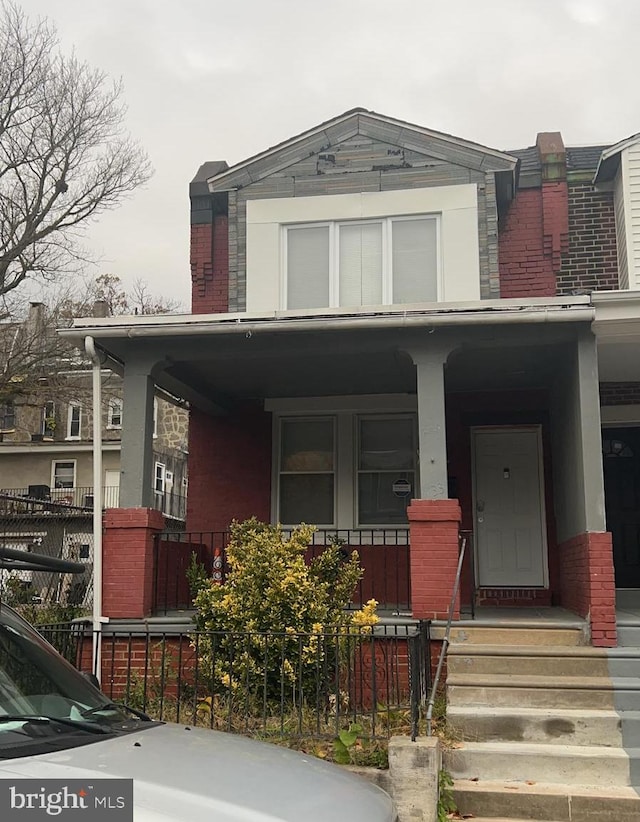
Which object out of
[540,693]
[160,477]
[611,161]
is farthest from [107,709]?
[160,477]

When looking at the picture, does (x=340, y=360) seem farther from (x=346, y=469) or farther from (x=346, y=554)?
(x=346, y=554)

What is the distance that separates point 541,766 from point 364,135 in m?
7.91

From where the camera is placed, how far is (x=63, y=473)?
115 feet

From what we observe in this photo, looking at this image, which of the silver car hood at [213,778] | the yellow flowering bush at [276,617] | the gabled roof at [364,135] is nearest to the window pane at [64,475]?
the gabled roof at [364,135]

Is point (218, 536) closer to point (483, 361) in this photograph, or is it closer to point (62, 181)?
point (483, 361)

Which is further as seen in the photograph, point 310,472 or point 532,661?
point 310,472

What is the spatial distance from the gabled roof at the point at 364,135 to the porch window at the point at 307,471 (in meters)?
3.33

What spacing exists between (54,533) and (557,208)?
11487 mm

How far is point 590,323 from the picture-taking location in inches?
314

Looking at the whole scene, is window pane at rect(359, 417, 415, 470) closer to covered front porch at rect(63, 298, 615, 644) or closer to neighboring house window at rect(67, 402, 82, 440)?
covered front porch at rect(63, 298, 615, 644)

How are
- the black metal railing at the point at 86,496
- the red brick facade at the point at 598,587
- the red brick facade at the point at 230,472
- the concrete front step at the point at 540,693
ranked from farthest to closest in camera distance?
the black metal railing at the point at 86,496, the red brick facade at the point at 230,472, the red brick facade at the point at 598,587, the concrete front step at the point at 540,693

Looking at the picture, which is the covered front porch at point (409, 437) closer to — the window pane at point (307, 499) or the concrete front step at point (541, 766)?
the window pane at point (307, 499)

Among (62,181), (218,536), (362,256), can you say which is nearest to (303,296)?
(362,256)

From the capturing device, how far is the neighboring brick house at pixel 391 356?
907cm
